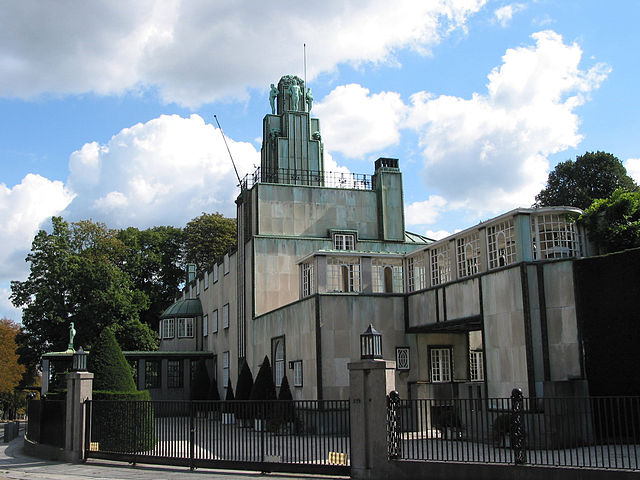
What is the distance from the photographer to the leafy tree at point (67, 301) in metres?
50.8

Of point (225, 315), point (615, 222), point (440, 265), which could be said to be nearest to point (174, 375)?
point (225, 315)

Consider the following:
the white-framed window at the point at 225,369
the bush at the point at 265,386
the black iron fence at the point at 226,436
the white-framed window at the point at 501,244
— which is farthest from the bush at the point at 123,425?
the white-framed window at the point at 225,369

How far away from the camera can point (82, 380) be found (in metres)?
20.4

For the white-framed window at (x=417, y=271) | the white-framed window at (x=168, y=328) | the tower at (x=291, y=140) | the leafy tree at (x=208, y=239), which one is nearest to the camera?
the white-framed window at (x=417, y=271)

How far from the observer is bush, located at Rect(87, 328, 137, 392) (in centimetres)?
2175

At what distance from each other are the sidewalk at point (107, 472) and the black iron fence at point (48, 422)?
0.91 m

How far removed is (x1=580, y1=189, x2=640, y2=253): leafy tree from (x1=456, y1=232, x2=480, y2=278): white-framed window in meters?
3.78

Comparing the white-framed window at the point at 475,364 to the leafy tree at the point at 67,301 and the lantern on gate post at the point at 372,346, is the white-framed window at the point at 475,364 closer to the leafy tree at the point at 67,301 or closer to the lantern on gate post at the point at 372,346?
the lantern on gate post at the point at 372,346

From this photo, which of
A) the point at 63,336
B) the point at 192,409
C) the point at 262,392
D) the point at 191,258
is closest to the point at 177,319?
the point at 63,336

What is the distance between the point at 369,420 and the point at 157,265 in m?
55.4

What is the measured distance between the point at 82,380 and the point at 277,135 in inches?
1046

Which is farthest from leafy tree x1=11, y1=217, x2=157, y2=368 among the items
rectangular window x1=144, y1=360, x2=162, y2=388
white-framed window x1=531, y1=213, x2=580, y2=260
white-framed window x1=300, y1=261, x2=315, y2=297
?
white-framed window x1=531, y1=213, x2=580, y2=260

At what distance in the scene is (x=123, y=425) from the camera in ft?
63.6

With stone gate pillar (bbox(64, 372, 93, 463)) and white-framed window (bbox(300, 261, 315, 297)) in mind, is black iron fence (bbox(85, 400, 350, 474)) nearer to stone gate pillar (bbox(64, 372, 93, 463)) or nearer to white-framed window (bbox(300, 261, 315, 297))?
stone gate pillar (bbox(64, 372, 93, 463))
